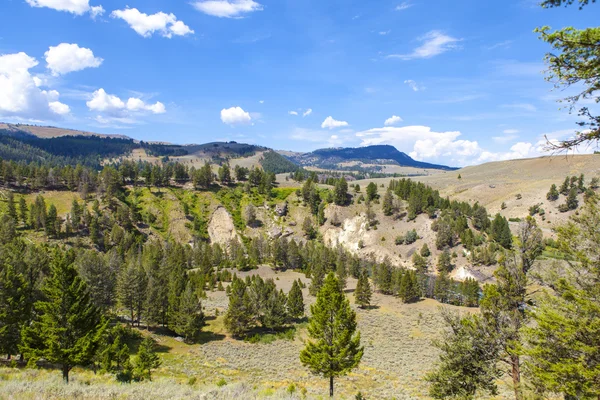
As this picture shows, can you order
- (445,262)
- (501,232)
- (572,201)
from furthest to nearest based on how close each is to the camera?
(572,201), (501,232), (445,262)

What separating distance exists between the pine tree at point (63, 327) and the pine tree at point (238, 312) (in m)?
34.1

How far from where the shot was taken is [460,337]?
19.5 meters

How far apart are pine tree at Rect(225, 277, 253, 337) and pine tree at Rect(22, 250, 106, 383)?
112ft

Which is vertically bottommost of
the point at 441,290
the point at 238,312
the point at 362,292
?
the point at 441,290

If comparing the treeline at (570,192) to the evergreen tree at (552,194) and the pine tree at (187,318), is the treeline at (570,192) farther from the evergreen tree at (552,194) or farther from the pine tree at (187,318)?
the pine tree at (187,318)

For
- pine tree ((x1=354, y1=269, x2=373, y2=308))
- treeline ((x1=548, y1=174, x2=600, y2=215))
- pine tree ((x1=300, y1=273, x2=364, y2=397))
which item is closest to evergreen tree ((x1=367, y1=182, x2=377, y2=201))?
treeline ((x1=548, y1=174, x2=600, y2=215))

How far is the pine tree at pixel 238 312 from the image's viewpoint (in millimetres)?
58594

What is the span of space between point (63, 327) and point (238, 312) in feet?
119

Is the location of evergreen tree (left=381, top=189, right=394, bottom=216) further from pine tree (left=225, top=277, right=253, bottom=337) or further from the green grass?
pine tree (left=225, top=277, right=253, bottom=337)

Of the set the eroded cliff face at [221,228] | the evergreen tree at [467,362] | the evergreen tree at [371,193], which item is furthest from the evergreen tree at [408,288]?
the eroded cliff face at [221,228]

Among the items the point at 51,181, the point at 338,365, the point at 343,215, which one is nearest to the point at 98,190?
the point at 51,181

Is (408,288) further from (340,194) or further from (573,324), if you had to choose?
(340,194)

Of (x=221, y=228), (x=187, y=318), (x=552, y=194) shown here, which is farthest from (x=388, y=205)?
(x=187, y=318)

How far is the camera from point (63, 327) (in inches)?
976
